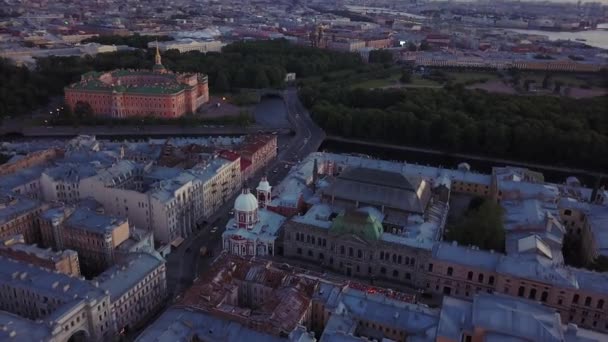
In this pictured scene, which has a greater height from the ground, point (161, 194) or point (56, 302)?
point (161, 194)

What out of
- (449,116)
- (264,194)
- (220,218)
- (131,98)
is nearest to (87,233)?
(220,218)

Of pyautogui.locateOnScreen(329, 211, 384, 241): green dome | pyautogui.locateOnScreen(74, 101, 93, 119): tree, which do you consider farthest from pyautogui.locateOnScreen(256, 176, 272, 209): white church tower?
pyautogui.locateOnScreen(74, 101, 93, 119): tree

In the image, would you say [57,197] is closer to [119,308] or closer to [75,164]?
[75,164]

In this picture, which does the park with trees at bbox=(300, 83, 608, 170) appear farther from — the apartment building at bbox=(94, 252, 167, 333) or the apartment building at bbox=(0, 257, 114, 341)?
the apartment building at bbox=(0, 257, 114, 341)

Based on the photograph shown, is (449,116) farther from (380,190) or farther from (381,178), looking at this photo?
(380,190)

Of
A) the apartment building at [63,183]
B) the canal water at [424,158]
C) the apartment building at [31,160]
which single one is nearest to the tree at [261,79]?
the canal water at [424,158]

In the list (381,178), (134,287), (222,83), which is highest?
(381,178)

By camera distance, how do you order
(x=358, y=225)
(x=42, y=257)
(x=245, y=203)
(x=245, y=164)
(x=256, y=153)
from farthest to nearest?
(x=256, y=153) → (x=245, y=164) → (x=245, y=203) → (x=358, y=225) → (x=42, y=257)

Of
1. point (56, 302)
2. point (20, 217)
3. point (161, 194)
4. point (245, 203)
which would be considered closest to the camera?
point (56, 302)
